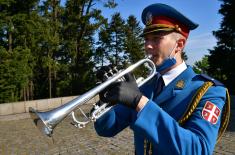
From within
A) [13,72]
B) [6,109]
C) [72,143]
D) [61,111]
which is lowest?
[6,109]

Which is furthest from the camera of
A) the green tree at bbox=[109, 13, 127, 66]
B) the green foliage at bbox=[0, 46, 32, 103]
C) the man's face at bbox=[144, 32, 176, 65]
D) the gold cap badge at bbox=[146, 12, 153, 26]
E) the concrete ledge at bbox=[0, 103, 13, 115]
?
the green tree at bbox=[109, 13, 127, 66]

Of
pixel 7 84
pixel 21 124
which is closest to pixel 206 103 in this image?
pixel 21 124

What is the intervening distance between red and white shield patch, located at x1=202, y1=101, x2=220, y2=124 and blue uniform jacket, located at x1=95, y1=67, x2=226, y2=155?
0.08 feet

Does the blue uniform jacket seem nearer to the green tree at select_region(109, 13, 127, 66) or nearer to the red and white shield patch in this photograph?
the red and white shield patch

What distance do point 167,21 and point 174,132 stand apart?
0.88m

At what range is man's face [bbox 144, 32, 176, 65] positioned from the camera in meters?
2.48

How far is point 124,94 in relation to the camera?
6.92 ft

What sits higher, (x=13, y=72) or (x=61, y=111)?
(x=61, y=111)

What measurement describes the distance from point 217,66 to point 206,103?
964 inches

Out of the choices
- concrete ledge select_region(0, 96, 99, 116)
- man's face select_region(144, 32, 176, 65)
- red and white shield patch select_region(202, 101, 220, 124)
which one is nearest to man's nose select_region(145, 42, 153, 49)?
man's face select_region(144, 32, 176, 65)

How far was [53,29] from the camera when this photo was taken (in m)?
30.2

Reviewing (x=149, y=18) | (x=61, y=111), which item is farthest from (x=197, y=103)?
(x=61, y=111)

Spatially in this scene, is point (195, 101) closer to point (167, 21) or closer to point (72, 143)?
point (167, 21)

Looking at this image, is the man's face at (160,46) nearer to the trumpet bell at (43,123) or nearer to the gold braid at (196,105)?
the gold braid at (196,105)
